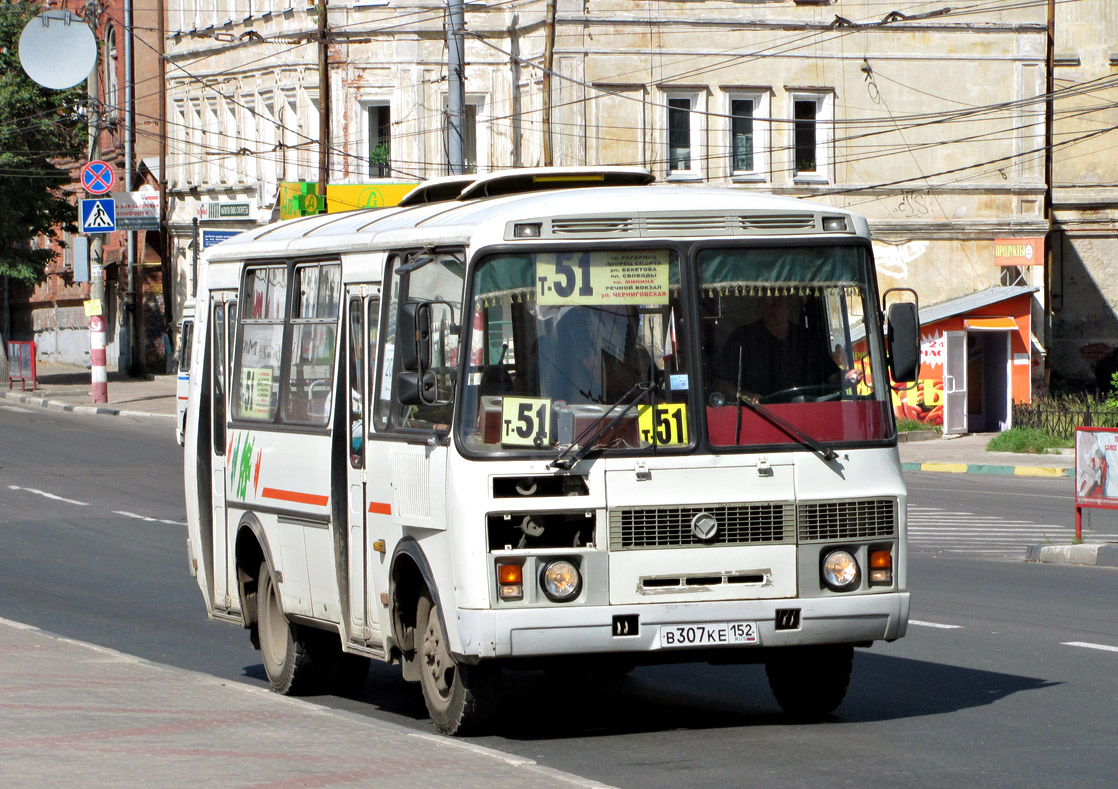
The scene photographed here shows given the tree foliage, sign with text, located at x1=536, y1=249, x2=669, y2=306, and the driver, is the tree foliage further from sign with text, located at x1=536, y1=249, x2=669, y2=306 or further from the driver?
the driver

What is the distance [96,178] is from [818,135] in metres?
16.9

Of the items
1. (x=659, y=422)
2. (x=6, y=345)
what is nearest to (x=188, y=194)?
(x=6, y=345)

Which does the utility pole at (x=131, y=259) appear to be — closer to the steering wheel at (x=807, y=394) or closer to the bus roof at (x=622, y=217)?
the bus roof at (x=622, y=217)

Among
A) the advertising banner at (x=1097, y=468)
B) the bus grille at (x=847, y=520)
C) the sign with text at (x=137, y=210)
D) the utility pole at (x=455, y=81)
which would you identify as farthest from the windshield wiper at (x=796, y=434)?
the sign with text at (x=137, y=210)

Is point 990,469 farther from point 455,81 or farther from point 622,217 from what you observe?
point 622,217

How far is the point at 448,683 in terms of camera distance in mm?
8367

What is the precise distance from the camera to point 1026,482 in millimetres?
Answer: 26531

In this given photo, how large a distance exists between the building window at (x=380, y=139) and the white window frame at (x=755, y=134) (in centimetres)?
786

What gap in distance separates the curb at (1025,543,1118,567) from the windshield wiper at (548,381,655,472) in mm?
9390

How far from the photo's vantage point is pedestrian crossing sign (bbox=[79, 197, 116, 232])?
133 feet

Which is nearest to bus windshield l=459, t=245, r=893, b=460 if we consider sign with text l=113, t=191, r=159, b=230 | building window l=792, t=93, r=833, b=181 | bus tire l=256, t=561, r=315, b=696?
bus tire l=256, t=561, r=315, b=696

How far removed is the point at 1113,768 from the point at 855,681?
8.91ft

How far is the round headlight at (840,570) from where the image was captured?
26.7ft

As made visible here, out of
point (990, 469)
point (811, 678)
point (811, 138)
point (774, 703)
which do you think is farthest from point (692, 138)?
point (811, 678)
